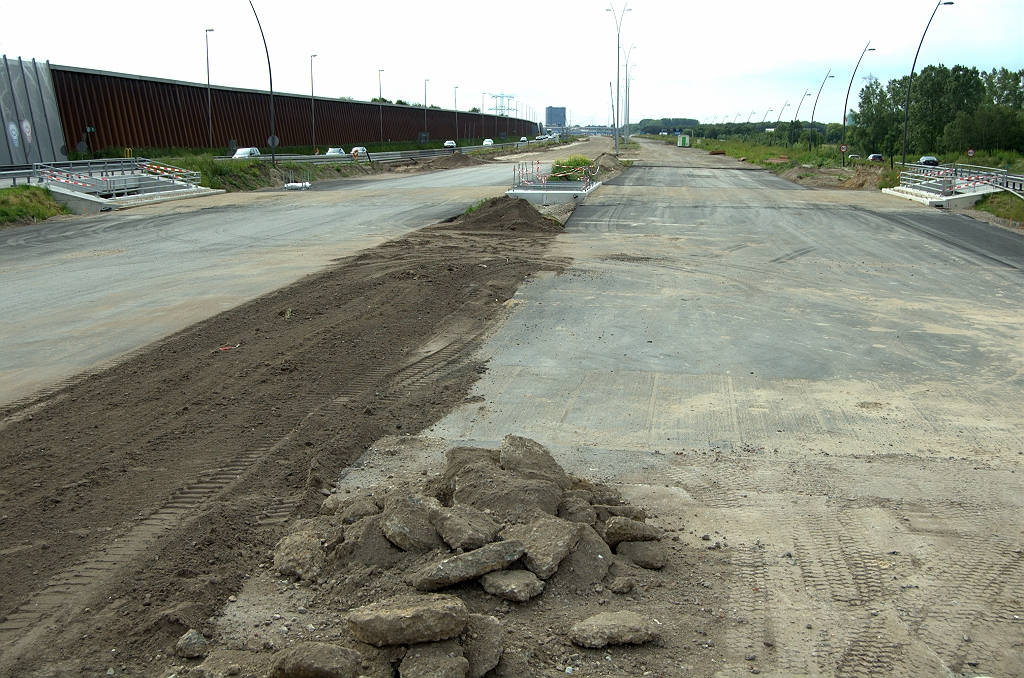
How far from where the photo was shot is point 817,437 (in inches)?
312

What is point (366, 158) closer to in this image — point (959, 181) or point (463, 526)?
point (959, 181)

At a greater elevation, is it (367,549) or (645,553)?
(367,549)

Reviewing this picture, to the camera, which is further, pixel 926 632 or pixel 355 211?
pixel 355 211

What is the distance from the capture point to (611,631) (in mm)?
4414

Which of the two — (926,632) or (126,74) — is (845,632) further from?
(126,74)

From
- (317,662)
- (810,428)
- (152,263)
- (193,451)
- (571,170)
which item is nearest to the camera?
(317,662)

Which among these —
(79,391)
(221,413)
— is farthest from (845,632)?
(79,391)

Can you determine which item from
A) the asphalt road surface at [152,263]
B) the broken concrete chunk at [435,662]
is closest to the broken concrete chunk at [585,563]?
the broken concrete chunk at [435,662]

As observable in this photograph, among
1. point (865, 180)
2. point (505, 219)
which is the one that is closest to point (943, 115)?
point (865, 180)

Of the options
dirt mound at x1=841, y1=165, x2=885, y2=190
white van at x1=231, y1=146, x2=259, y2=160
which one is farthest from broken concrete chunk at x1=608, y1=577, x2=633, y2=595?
white van at x1=231, y1=146, x2=259, y2=160

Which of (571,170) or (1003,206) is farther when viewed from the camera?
(571,170)

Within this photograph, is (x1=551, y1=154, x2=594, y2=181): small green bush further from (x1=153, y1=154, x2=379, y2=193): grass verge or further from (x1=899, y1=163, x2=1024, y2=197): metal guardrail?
(x1=153, y1=154, x2=379, y2=193): grass verge

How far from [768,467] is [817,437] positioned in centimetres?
107

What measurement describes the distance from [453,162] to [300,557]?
67135 mm
